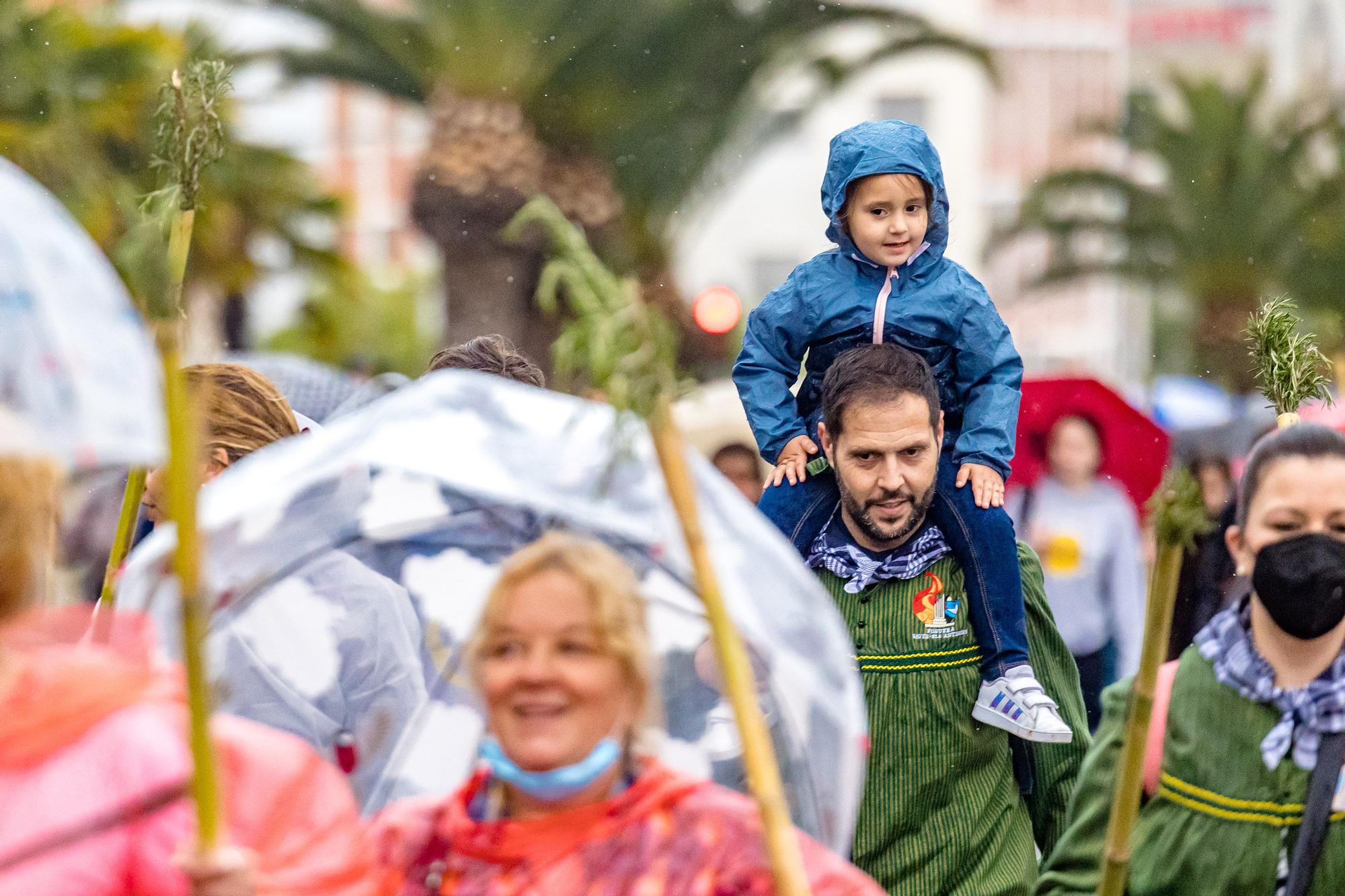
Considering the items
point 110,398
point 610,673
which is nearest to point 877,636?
point 610,673

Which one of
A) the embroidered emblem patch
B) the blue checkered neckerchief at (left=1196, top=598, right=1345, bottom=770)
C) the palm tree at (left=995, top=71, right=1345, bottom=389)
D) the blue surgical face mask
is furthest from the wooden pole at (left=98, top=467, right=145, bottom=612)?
the palm tree at (left=995, top=71, right=1345, bottom=389)

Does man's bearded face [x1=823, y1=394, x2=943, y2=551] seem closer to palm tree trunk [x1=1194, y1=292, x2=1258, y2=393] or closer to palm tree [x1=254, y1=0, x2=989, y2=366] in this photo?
palm tree [x1=254, y1=0, x2=989, y2=366]

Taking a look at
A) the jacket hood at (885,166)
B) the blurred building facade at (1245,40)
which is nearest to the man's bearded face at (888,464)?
the jacket hood at (885,166)

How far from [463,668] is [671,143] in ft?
58.6

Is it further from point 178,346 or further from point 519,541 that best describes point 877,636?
point 178,346

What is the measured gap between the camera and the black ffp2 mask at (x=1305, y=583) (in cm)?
334

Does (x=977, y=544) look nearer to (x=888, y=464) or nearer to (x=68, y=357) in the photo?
(x=888, y=464)

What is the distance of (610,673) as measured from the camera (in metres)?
2.86

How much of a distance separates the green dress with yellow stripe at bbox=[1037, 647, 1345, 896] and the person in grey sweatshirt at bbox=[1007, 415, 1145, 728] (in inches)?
175

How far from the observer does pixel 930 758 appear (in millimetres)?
4172

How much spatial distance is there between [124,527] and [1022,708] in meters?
1.73

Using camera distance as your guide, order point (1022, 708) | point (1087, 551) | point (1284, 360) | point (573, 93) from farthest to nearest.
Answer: point (573, 93) → point (1087, 551) → point (1022, 708) → point (1284, 360)

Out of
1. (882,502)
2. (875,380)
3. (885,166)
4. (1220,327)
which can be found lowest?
(882,502)

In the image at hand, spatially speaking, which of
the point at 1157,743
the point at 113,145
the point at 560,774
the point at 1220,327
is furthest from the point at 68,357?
the point at 1220,327
